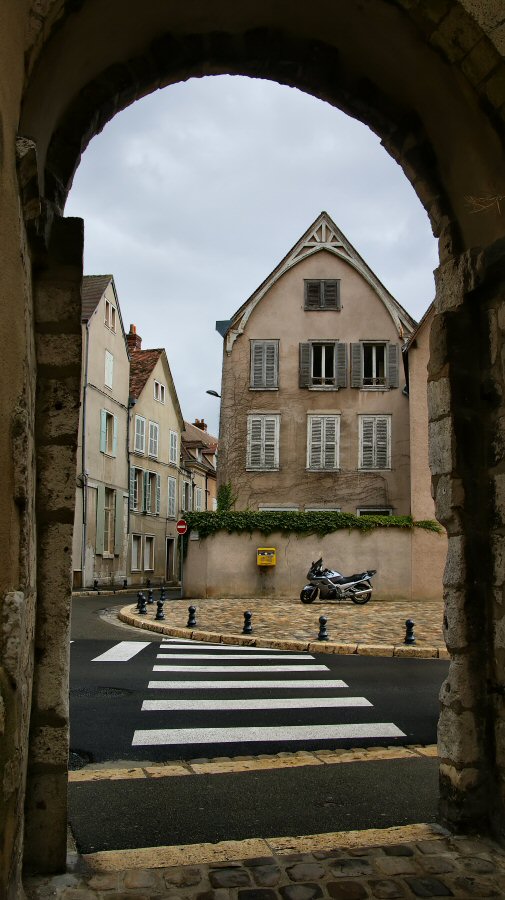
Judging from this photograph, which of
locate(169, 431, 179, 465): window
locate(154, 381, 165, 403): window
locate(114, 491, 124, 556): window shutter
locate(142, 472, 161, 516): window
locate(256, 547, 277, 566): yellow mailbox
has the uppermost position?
locate(154, 381, 165, 403): window

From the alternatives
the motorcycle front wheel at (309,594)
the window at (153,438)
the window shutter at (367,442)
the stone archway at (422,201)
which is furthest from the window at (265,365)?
the stone archway at (422,201)

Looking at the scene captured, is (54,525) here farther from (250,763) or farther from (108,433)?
(108,433)

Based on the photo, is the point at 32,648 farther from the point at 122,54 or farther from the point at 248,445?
the point at 248,445

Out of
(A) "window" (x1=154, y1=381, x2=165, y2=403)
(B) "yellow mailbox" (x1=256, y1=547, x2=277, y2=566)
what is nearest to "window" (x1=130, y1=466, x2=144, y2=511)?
(A) "window" (x1=154, y1=381, x2=165, y2=403)

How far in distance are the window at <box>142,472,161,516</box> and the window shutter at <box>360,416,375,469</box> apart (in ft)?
37.3

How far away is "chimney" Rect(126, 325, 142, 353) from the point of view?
3509 centimetres

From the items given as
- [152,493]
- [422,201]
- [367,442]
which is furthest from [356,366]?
[422,201]

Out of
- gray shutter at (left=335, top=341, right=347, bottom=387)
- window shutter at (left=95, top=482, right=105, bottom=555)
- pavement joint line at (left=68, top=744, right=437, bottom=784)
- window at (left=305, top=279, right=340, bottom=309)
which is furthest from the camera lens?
window shutter at (left=95, top=482, right=105, bottom=555)

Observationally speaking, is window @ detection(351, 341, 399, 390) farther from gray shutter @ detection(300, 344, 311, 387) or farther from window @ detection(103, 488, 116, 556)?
window @ detection(103, 488, 116, 556)

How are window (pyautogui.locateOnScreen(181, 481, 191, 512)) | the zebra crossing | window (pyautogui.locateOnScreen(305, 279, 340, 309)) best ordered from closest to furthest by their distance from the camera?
the zebra crossing
window (pyautogui.locateOnScreen(305, 279, 340, 309))
window (pyautogui.locateOnScreen(181, 481, 191, 512))

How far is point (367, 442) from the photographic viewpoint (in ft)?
77.4

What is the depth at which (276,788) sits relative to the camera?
4344mm

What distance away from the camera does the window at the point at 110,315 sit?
27.0m

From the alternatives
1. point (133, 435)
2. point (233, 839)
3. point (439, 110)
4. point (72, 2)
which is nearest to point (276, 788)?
point (233, 839)
